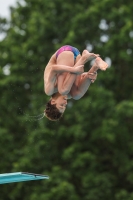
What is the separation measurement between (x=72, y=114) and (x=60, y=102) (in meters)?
10.3

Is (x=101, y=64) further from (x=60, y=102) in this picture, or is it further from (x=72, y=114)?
(x=72, y=114)

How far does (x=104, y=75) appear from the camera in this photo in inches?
808

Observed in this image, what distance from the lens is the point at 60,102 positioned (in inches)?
408

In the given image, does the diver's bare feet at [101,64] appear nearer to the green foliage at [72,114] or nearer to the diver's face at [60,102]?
the diver's face at [60,102]

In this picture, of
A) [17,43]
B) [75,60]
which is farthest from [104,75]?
[75,60]

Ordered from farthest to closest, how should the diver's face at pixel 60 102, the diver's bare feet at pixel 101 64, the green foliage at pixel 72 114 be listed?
the green foliage at pixel 72 114 → the diver's face at pixel 60 102 → the diver's bare feet at pixel 101 64

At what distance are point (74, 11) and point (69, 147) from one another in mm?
4279

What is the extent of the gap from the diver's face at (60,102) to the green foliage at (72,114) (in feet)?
29.5

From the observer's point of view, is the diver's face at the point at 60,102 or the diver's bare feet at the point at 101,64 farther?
the diver's face at the point at 60,102

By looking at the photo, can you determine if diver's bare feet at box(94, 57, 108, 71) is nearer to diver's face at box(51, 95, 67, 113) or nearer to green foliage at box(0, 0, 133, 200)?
diver's face at box(51, 95, 67, 113)

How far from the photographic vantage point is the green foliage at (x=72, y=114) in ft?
65.3

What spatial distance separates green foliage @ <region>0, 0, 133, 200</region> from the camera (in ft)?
65.3

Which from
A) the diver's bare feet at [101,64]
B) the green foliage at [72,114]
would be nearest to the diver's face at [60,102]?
the diver's bare feet at [101,64]

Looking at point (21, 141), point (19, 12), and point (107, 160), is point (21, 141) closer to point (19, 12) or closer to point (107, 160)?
point (107, 160)
